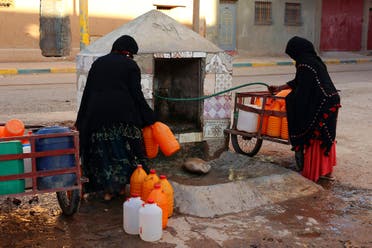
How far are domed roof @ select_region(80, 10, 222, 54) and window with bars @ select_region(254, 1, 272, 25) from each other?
16.8m

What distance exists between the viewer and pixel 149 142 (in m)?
5.08

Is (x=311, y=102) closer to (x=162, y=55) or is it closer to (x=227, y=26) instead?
(x=162, y=55)

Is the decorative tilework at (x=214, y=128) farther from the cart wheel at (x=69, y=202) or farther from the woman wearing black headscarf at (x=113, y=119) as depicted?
the cart wheel at (x=69, y=202)

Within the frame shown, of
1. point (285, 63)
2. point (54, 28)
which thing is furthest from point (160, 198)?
point (285, 63)

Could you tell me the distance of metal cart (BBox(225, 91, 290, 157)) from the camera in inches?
236

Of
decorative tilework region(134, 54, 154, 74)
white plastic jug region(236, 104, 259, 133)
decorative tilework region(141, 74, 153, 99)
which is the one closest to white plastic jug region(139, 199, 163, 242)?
decorative tilework region(141, 74, 153, 99)

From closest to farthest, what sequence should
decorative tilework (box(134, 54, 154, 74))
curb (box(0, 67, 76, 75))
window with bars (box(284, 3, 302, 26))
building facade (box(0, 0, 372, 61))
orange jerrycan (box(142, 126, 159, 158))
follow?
orange jerrycan (box(142, 126, 159, 158))
decorative tilework (box(134, 54, 154, 74))
curb (box(0, 67, 76, 75))
building facade (box(0, 0, 372, 61))
window with bars (box(284, 3, 302, 26))

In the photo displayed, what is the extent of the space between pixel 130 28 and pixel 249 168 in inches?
80.0

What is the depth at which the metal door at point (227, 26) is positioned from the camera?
70.7 feet

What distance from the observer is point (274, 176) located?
213 inches

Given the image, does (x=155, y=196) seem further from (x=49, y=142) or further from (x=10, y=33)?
(x=10, y=33)

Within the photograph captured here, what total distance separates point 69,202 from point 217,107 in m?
2.30

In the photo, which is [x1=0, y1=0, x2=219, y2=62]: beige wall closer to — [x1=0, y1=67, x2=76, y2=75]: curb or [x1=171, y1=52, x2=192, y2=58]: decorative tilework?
[x1=0, y1=67, x2=76, y2=75]: curb

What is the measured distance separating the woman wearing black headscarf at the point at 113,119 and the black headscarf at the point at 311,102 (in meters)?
1.64
